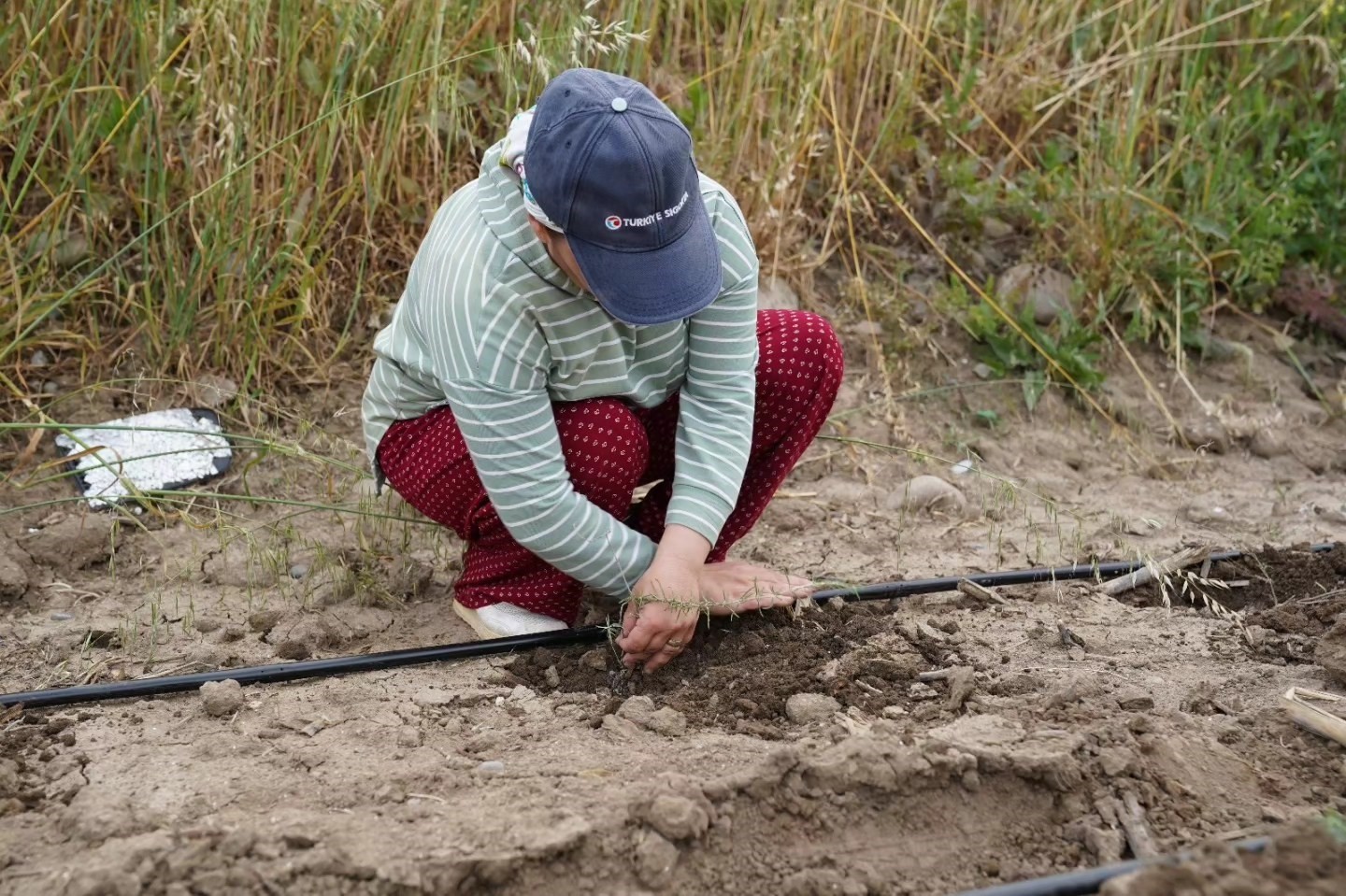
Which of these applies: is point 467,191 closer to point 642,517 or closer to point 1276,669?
point 642,517

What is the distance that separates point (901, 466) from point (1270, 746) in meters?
1.54

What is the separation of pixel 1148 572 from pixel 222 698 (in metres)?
1.77

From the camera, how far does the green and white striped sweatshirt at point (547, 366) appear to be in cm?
218

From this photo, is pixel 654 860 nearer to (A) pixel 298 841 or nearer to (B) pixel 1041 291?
(A) pixel 298 841

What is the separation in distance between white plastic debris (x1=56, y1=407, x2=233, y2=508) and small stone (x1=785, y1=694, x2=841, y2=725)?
4.86 ft

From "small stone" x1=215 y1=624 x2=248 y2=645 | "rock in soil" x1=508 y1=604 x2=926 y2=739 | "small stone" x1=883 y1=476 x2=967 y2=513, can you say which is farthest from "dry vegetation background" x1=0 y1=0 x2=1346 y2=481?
"rock in soil" x1=508 y1=604 x2=926 y2=739

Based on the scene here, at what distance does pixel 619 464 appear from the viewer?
95.0 inches

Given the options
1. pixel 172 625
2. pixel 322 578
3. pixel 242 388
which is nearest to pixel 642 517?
pixel 322 578

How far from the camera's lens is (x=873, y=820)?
1916mm

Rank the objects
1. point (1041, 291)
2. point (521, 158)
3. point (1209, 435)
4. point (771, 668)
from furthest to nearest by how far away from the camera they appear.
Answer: point (1041, 291) → point (1209, 435) → point (771, 668) → point (521, 158)

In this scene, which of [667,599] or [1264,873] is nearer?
[1264,873]

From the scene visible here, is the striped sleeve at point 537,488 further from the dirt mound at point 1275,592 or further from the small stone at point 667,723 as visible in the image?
the dirt mound at point 1275,592

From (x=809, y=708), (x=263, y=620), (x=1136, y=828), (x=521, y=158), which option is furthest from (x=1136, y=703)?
(x=263, y=620)

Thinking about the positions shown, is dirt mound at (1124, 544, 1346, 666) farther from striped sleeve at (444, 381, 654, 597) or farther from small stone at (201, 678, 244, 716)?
small stone at (201, 678, 244, 716)
